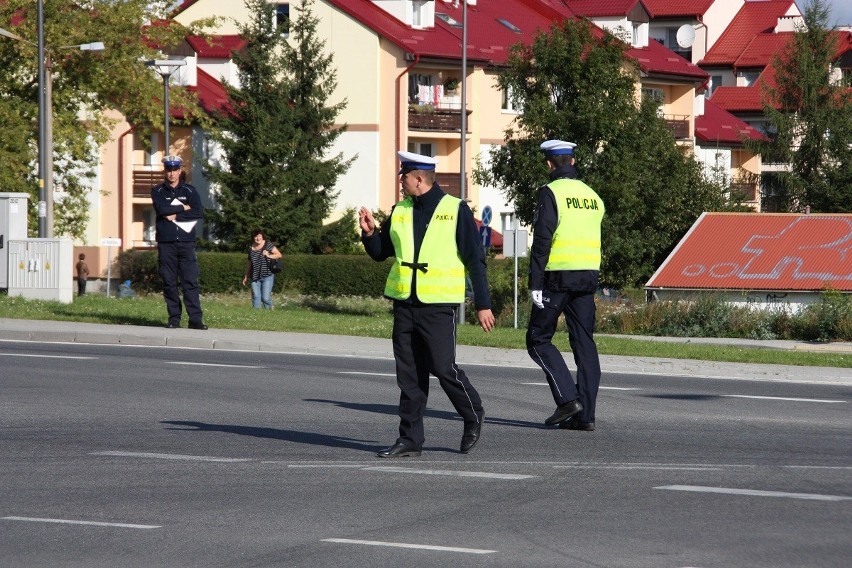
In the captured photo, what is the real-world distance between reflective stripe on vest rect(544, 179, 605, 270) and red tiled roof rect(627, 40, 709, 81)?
197 ft

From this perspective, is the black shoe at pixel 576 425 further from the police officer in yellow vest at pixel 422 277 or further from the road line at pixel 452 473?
the road line at pixel 452 473

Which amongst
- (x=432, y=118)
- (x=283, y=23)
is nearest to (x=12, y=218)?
(x=283, y=23)

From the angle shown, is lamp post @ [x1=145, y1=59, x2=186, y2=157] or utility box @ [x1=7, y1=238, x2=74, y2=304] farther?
lamp post @ [x1=145, y1=59, x2=186, y2=157]

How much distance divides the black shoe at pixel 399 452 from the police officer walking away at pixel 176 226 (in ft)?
30.8

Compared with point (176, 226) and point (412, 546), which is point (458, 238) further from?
point (176, 226)

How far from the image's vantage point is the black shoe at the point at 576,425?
1045 centimetres

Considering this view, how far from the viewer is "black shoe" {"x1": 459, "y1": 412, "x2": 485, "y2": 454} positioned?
9.26 m

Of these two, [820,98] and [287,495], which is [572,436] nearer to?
[287,495]

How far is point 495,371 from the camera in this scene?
15961 mm

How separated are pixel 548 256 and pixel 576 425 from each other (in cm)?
124

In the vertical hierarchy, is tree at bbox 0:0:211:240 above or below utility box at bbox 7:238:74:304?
above

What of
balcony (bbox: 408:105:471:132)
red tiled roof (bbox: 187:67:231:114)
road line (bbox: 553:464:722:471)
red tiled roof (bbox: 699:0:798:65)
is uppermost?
red tiled roof (bbox: 699:0:798:65)

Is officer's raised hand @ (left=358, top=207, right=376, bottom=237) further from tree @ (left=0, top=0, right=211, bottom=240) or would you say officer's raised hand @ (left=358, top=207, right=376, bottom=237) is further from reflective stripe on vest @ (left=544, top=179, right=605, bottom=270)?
tree @ (left=0, top=0, right=211, bottom=240)

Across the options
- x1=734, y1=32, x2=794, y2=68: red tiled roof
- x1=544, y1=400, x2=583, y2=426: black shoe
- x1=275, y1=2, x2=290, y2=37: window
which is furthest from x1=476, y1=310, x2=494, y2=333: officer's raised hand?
x1=734, y1=32, x2=794, y2=68: red tiled roof
